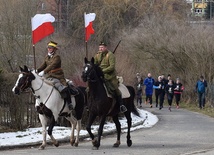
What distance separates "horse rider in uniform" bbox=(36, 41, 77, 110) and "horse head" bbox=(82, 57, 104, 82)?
89cm

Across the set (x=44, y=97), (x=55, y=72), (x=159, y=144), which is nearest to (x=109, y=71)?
(x=55, y=72)

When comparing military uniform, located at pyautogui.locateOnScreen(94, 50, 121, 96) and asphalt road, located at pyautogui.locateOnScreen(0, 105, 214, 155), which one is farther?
military uniform, located at pyautogui.locateOnScreen(94, 50, 121, 96)

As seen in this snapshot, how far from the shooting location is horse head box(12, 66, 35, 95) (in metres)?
15.5

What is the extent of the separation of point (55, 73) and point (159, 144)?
3392mm

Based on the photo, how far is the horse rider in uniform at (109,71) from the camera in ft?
53.3

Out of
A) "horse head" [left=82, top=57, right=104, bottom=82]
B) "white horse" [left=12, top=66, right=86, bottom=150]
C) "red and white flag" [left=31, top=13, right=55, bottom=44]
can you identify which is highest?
"red and white flag" [left=31, top=13, right=55, bottom=44]

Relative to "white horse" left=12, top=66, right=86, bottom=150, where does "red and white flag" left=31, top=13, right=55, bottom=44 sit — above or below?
above

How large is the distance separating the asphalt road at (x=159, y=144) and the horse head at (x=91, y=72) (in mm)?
1764

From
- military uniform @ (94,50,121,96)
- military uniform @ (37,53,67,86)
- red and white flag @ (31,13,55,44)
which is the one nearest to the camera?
military uniform @ (94,50,121,96)

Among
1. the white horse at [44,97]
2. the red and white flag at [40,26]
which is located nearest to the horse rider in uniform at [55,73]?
the white horse at [44,97]

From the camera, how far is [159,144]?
1702 cm

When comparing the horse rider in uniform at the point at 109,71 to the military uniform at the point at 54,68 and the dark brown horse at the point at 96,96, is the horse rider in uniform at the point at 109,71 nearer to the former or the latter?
the dark brown horse at the point at 96,96

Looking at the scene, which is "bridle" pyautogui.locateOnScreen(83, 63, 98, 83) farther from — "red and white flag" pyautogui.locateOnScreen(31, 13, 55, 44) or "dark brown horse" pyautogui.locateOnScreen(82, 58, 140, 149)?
"red and white flag" pyautogui.locateOnScreen(31, 13, 55, 44)

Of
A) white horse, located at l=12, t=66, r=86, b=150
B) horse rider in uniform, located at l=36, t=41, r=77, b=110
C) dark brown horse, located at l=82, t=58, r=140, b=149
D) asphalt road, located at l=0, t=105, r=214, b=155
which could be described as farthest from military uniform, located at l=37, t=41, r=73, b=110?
asphalt road, located at l=0, t=105, r=214, b=155
